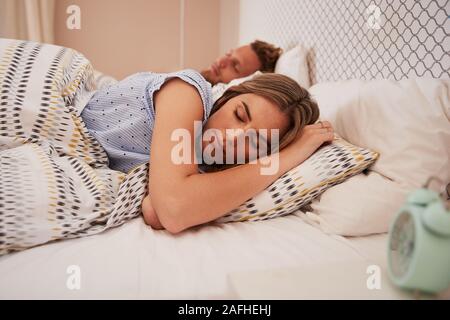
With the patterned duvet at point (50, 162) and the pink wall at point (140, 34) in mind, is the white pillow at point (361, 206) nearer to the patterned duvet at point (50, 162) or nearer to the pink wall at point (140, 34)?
the patterned duvet at point (50, 162)

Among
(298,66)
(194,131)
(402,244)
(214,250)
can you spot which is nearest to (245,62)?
(298,66)

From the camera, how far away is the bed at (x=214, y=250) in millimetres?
576

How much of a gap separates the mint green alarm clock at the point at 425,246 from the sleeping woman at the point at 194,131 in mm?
397

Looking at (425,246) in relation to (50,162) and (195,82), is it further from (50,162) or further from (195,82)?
(50,162)

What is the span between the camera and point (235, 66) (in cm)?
218

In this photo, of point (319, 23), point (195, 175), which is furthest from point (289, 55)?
point (195, 175)

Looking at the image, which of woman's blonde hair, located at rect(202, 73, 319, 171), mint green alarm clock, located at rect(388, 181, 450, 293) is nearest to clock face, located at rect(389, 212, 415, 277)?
mint green alarm clock, located at rect(388, 181, 450, 293)

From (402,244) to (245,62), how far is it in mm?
1780

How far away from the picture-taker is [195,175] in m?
0.79

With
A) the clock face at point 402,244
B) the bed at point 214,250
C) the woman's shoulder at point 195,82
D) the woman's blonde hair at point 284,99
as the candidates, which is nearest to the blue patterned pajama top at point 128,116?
the woman's shoulder at point 195,82

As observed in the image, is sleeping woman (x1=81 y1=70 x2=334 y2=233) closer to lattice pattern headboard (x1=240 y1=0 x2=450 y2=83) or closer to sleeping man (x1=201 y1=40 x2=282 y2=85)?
lattice pattern headboard (x1=240 y1=0 x2=450 y2=83)

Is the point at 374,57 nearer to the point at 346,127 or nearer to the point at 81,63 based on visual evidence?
the point at 346,127

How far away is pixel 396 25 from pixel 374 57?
0.13 meters
